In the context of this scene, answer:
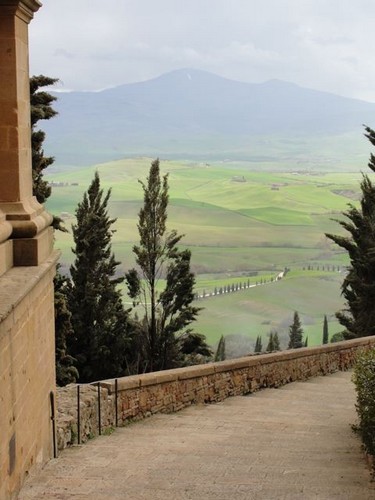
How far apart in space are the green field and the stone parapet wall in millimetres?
72715

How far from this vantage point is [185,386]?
35.1 feet

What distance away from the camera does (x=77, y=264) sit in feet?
82.9

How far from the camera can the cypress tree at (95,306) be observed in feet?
81.1

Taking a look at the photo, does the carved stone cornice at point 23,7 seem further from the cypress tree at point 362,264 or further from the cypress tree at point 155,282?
the cypress tree at point 362,264

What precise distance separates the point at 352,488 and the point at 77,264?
2010 cm

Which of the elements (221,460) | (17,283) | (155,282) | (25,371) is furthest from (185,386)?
(155,282)

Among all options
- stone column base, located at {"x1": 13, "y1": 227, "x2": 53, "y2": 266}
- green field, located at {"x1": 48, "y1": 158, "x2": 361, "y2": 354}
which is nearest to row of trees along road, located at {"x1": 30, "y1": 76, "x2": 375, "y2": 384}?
stone column base, located at {"x1": 13, "y1": 227, "x2": 53, "y2": 266}

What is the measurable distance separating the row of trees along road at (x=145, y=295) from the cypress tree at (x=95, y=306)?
1.2 inches

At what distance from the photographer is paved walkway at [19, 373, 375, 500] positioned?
18.9 feet

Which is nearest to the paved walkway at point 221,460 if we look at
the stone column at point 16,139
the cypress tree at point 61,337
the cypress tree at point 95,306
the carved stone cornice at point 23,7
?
the stone column at point 16,139

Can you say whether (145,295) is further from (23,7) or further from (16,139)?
(23,7)

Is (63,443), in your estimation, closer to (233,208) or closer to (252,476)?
(252,476)

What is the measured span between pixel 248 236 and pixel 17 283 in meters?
141

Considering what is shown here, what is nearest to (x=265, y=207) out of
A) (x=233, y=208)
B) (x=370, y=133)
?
(x=233, y=208)
